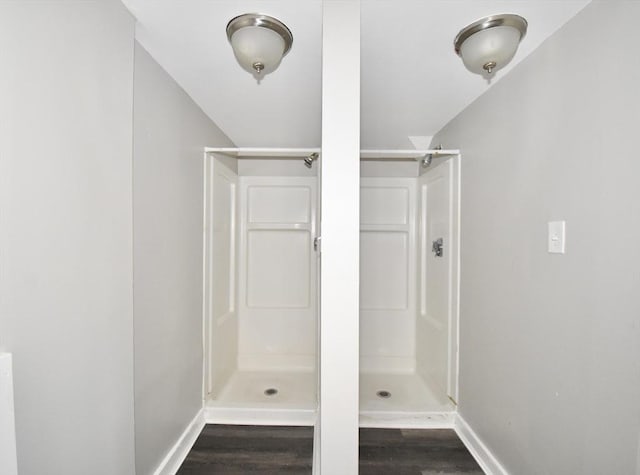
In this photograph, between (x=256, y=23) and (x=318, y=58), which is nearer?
(x=256, y=23)

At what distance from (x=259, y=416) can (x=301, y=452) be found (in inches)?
16.2

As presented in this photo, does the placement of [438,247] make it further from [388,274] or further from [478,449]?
[478,449]

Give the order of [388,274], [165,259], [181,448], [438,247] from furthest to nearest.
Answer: [388,274] → [438,247] → [181,448] → [165,259]

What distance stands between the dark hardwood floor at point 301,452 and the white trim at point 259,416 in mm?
42

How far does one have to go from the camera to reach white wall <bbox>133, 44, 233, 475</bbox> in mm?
1295

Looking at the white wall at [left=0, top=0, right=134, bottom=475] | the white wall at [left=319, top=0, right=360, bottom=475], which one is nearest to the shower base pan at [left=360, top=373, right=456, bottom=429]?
the white wall at [left=319, top=0, right=360, bottom=475]

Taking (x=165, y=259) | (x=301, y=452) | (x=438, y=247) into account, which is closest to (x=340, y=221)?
(x=165, y=259)

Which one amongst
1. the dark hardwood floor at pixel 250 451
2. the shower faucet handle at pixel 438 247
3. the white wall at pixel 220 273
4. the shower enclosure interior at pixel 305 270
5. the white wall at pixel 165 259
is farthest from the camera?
the shower enclosure interior at pixel 305 270

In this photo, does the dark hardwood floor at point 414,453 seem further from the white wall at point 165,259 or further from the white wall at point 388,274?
the white wall at point 165,259

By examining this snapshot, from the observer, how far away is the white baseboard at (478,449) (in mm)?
1514

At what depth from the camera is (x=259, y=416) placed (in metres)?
2.02

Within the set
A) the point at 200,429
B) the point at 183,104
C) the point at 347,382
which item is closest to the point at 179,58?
the point at 183,104

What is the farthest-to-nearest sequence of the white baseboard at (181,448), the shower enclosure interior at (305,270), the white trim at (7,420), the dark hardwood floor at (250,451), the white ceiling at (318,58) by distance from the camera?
the shower enclosure interior at (305,270) < the dark hardwood floor at (250,451) < the white baseboard at (181,448) < the white ceiling at (318,58) < the white trim at (7,420)

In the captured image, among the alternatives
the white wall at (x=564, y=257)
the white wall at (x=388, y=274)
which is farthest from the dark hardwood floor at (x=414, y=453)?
the white wall at (x=388, y=274)
